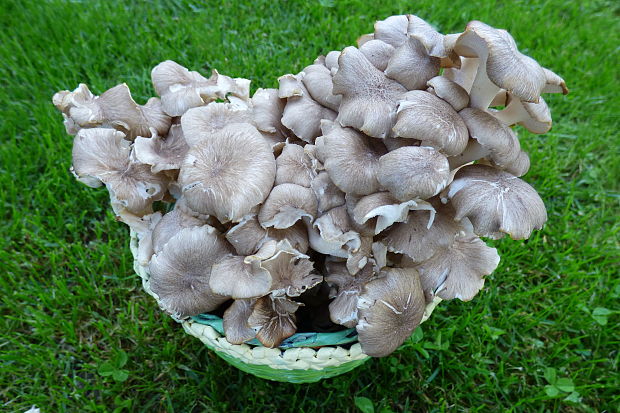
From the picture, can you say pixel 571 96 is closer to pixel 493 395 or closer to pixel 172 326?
pixel 493 395

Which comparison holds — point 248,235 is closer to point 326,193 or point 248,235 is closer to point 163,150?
point 326,193

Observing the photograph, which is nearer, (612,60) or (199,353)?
(199,353)

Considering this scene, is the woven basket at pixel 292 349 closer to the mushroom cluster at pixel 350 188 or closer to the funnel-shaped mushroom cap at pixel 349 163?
the mushroom cluster at pixel 350 188

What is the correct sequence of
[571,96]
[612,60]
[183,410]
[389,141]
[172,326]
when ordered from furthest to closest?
[612,60] < [571,96] < [172,326] < [183,410] < [389,141]

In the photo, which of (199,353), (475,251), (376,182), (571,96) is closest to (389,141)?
(376,182)

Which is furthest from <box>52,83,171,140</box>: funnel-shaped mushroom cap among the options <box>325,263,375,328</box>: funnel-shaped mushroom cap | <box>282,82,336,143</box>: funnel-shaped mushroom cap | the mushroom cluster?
<box>325,263,375,328</box>: funnel-shaped mushroom cap

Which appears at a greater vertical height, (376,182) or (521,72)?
(521,72)

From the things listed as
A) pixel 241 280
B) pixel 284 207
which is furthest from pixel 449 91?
pixel 241 280
